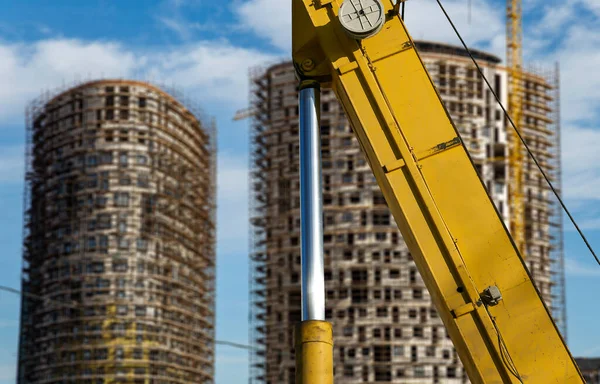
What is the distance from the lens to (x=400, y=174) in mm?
10664

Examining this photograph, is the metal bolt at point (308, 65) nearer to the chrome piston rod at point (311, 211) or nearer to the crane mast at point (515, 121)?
the chrome piston rod at point (311, 211)

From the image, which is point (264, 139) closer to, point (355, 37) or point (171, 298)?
point (171, 298)

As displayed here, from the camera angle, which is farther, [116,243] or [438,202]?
[116,243]

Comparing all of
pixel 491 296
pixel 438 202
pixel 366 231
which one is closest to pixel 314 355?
pixel 491 296

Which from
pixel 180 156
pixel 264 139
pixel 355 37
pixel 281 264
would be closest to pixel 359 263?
pixel 281 264

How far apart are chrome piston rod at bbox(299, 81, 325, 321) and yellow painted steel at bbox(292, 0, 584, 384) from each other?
508 mm

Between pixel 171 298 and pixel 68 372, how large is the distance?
11.3 metres

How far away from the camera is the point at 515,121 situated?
3617 inches

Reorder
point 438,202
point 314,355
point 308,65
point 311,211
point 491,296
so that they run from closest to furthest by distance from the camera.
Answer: point 314,355 → point 491,296 → point 311,211 → point 438,202 → point 308,65

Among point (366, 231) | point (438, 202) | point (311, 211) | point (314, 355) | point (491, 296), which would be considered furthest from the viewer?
point (366, 231)

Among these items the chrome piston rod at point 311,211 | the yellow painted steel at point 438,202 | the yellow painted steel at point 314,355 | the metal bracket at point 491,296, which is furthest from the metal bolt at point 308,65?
the metal bracket at point 491,296

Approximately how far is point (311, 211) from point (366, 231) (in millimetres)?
72350

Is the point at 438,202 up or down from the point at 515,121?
down

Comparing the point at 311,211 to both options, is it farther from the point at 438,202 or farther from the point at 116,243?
the point at 116,243
